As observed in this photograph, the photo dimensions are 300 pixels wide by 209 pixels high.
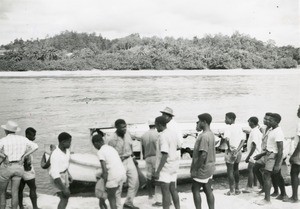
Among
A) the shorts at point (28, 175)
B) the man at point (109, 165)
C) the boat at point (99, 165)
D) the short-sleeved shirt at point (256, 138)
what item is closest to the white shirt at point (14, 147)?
→ the shorts at point (28, 175)

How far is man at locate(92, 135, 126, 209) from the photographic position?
17.7 ft

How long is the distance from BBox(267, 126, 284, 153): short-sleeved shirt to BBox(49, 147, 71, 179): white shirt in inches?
121

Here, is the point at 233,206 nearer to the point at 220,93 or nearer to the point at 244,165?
the point at 244,165

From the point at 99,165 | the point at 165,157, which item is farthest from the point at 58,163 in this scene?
the point at 99,165

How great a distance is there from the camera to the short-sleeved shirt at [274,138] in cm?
630

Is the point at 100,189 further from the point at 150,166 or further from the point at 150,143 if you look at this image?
the point at 150,143

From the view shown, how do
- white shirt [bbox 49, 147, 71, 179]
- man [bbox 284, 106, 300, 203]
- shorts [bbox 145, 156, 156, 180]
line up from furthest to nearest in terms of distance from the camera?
man [bbox 284, 106, 300, 203] → shorts [bbox 145, 156, 156, 180] → white shirt [bbox 49, 147, 71, 179]

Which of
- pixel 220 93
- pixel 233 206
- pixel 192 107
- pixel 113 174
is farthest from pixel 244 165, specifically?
pixel 220 93

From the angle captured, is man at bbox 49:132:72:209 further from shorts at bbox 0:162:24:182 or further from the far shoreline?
the far shoreline

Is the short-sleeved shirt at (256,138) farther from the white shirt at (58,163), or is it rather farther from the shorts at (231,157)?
the white shirt at (58,163)

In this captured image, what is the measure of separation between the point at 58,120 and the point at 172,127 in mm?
16794

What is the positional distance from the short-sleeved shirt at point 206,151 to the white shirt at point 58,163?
1681 mm

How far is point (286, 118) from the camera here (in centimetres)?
2338

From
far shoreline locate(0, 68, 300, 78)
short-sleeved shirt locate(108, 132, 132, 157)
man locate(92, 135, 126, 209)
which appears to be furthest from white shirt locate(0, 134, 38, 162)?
far shoreline locate(0, 68, 300, 78)
